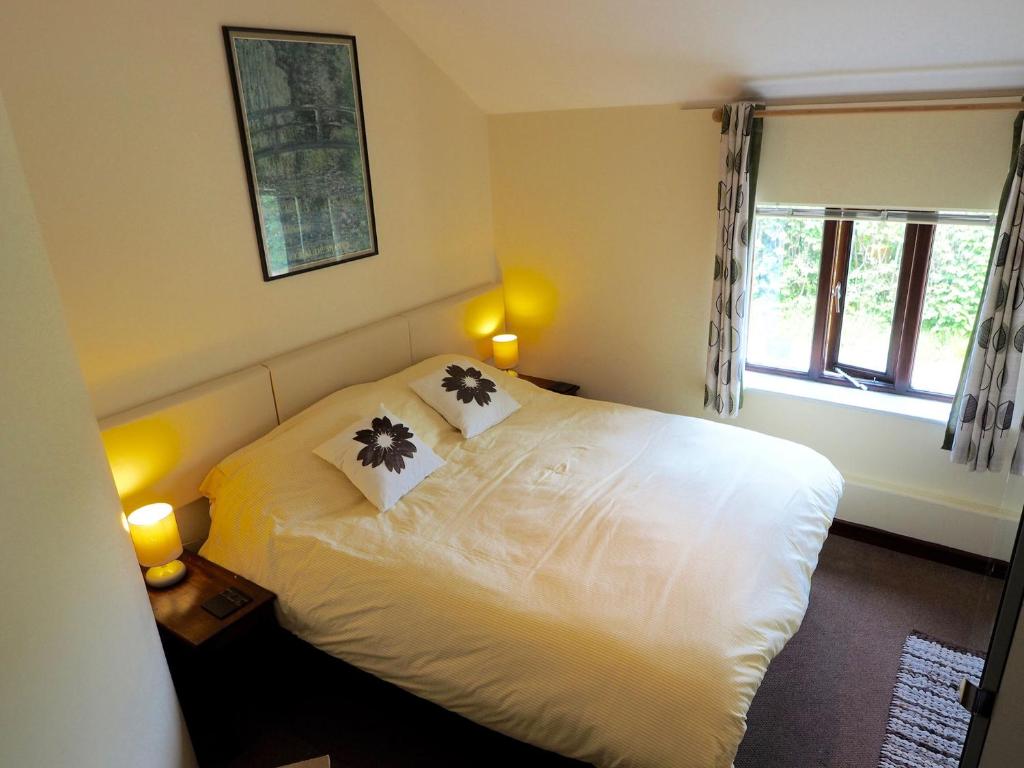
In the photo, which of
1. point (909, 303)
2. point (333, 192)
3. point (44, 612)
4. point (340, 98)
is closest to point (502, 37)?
point (340, 98)

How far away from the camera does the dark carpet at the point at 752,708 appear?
7.24 feet

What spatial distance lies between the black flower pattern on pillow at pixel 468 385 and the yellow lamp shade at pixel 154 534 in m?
1.25

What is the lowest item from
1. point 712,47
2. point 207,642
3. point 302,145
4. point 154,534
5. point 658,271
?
point 207,642

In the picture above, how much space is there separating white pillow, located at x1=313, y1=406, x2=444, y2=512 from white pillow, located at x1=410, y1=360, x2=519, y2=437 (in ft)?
0.98

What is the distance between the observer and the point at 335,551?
2277 mm

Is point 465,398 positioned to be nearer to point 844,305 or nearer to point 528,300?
point 528,300

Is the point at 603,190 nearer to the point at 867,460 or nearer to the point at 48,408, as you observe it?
the point at 867,460

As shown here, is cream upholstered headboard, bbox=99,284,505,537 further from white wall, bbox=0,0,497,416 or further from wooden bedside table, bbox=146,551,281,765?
wooden bedside table, bbox=146,551,281,765

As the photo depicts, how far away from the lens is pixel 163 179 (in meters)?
2.40

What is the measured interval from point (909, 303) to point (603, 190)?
1558 millimetres

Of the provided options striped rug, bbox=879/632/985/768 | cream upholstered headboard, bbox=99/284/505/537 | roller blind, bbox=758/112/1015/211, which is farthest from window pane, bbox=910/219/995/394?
cream upholstered headboard, bbox=99/284/505/537

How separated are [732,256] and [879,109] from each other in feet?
2.66

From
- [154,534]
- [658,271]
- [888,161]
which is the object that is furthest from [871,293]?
[154,534]

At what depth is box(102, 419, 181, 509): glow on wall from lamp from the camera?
2297 mm
